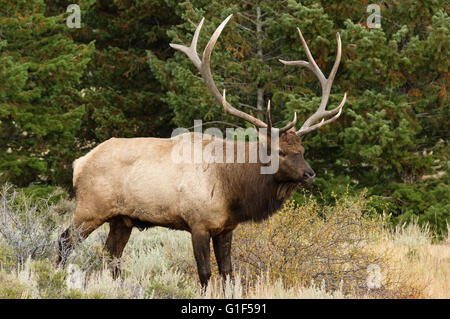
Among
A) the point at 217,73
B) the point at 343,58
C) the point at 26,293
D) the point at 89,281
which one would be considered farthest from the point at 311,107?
the point at 26,293

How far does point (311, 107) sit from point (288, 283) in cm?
377

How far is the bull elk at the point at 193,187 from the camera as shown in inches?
243

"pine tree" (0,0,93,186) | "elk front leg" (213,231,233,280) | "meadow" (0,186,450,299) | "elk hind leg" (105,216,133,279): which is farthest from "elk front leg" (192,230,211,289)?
"pine tree" (0,0,93,186)

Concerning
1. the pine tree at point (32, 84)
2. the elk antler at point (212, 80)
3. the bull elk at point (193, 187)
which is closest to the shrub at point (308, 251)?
the bull elk at point (193, 187)

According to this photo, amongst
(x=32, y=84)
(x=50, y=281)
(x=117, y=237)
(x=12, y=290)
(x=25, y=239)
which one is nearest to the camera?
(x=12, y=290)

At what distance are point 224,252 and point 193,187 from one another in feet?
2.46

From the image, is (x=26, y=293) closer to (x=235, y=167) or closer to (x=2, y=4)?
(x=235, y=167)

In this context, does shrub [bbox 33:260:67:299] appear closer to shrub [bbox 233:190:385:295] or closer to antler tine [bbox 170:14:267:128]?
shrub [bbox 233:190:385:295]

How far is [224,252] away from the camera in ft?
21.2

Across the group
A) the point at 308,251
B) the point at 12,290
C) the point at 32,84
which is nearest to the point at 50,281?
the point at 12,290

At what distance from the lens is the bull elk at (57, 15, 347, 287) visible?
20.3ft

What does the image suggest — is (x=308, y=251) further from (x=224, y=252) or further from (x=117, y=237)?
(x=117, y=237)

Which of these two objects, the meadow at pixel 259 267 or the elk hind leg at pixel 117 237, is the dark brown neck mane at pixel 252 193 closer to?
the meadow at pixel 259 267

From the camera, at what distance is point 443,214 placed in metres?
9.77
